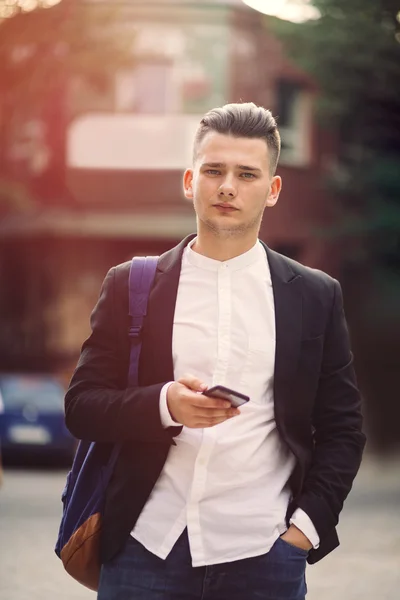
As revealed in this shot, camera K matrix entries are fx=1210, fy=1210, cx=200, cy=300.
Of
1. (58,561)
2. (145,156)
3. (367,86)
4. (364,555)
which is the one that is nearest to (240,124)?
(58,561)

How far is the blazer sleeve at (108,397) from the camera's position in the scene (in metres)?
3.01

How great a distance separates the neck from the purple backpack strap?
0.15m

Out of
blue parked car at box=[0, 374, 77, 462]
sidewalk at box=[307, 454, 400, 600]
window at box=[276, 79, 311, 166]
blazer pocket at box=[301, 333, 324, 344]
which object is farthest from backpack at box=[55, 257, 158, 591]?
window at box=[276, 79, 311, 166]

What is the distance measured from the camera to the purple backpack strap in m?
3.12

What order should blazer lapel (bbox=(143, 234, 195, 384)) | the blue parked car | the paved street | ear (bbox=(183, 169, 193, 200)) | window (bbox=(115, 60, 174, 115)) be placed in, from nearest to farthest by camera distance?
blazer lapel (bbox=(143, 234, 195, 384))
ear (bbox=(183, 169, 193, 200))
the paved street
the blue parked car
window (bbox=(115, 60, 174, 115))

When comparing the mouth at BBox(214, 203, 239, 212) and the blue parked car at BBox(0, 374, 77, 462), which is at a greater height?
the mouth at BBox(214, 203, 239, 212)

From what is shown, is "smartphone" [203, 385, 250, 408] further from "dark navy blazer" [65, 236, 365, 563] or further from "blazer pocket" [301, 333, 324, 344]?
"blazer pocket" [301, 333, 324, 344]

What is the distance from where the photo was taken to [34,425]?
15812 mm

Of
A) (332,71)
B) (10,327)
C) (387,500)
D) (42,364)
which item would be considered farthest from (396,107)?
(10,327)

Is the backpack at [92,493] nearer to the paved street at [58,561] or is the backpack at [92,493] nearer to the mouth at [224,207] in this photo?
the mouth at [224,207]

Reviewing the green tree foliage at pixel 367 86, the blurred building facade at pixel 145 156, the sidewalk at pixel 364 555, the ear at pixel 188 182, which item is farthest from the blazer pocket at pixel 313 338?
the blurred building facade at pixel 145 156

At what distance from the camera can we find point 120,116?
2633 centimetres

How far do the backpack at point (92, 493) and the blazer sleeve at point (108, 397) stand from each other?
0.06 m

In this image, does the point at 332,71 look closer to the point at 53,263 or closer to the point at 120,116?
the point at 120,116
